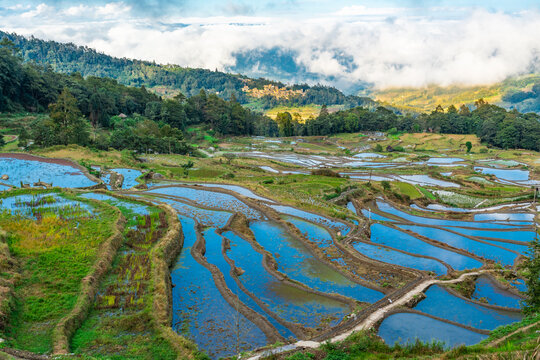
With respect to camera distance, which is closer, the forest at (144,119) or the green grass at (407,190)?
the green grass at (407,190)

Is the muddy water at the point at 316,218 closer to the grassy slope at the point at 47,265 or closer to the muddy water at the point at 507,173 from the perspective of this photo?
the grassy slope at the point at 47,265

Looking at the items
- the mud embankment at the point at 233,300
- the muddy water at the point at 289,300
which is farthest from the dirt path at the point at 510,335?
the mud embankment at the point at 233,300

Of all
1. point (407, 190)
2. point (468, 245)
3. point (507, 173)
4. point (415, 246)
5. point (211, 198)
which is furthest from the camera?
point (507, 173)

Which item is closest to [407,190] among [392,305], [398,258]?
[398,258]

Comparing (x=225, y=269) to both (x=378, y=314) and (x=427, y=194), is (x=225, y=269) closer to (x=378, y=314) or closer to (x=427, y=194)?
(x=378, y=314)

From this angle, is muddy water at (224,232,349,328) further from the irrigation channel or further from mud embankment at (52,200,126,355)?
mud embankment at (52,200,126,355)

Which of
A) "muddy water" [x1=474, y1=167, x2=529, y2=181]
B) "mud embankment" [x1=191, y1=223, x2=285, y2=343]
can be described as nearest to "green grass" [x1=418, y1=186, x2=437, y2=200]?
"muddy water" [x1=474, y1=167, x2=529, y2=181]
